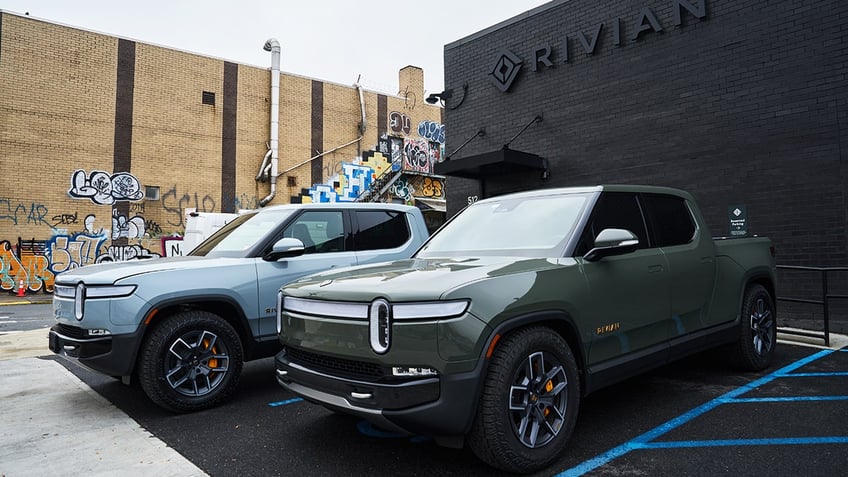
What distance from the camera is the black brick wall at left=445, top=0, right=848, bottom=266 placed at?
27.9ft

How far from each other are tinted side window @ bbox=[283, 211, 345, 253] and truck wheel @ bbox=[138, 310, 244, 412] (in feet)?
3.96

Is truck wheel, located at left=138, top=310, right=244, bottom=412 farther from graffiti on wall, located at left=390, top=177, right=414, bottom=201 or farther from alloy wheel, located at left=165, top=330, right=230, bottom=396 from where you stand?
graffiti on wall, located at left=390, top=177, right=414, bottom=201

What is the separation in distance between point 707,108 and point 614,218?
717 centimetres

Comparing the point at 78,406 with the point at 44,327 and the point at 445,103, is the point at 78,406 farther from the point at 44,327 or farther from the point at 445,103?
the point at 445,103

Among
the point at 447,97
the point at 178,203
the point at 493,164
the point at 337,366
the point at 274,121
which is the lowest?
the point at 337,366

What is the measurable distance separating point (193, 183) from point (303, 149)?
18.1 feet

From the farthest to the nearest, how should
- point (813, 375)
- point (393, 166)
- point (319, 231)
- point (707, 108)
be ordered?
point (393, 166) < point (707, 108) < point (319, 231) < point (813, 375)

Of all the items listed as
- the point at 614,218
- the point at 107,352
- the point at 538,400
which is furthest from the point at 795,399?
the point at 107,352

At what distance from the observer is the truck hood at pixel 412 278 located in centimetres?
289

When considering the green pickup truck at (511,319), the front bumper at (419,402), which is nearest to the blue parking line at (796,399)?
the green pickup truck at (511,319)

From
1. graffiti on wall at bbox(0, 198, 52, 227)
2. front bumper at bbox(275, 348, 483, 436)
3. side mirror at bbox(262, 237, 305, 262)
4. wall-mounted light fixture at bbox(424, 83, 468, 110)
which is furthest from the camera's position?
graffiti on wall at bbox(0, 198, 52, 227)

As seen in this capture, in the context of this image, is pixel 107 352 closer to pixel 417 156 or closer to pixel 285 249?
pixel 285 249

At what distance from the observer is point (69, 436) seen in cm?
405

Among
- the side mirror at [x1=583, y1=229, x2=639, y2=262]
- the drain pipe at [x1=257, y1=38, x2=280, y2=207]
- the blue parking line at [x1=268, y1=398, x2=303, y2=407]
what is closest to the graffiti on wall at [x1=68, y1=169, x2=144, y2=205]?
the drain pipe at [x1=257, y1=38, x2=280, y2=207]
